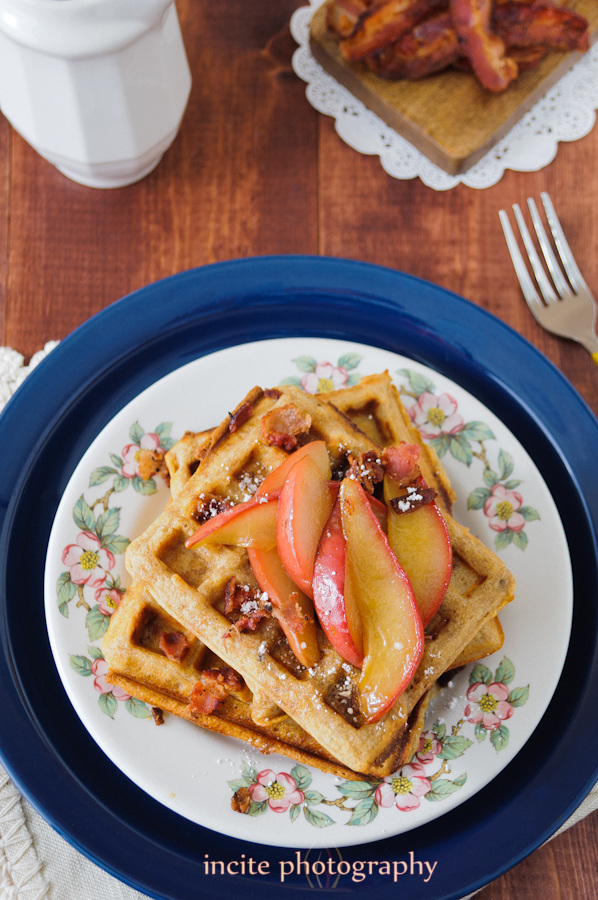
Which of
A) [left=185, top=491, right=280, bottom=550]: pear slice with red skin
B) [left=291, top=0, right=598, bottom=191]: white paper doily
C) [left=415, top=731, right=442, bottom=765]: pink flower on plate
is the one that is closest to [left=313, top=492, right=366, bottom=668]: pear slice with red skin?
[left=185, top=491, right=280, bottom=550]: pear slice with red skin

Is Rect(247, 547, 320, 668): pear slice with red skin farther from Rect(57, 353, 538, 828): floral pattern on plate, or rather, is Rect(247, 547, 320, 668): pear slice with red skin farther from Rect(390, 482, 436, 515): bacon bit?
Rect(57, 353, 538, 828): floral pattern on plate

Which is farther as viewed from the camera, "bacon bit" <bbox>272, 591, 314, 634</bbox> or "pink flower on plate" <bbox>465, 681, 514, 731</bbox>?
"pink flower on plate" <bbox>465, 681, 514, 731</bbox>

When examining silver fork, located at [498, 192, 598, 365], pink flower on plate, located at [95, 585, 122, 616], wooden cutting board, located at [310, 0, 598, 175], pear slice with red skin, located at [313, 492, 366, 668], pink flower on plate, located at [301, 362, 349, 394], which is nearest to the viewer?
pear slice with red skin, located at [313, 492, 366, 668]

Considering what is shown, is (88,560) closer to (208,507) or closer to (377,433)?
(208,507)

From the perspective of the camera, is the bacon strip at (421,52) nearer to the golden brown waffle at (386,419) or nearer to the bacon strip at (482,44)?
the bacon strip at (482,44)

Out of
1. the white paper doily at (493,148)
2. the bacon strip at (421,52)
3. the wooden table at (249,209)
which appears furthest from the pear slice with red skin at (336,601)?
the bacon strip at (421,52)

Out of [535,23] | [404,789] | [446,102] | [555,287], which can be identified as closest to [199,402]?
[404,789]

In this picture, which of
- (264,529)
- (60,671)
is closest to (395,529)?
(264,529)
